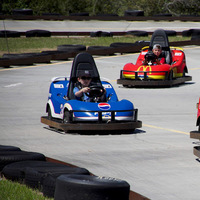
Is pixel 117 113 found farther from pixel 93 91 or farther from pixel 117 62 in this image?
pixel 117 62

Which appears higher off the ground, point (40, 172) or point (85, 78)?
point (85, 78)

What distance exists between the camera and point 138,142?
892 cm

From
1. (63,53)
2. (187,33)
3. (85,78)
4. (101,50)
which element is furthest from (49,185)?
(187,33)

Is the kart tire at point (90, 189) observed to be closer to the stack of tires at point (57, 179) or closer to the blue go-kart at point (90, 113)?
the stack of tires at point (57, 179)

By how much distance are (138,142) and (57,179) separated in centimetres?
406

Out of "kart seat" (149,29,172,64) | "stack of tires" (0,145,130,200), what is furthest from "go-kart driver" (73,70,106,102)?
"kart seat" (149,29,172,64)

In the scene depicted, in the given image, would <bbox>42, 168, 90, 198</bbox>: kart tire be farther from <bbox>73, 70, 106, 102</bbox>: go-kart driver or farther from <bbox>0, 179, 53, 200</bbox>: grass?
<bbox>73, 70, 106, 102</bbox>: go-kart driver

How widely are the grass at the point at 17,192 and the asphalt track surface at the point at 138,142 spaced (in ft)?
3.63

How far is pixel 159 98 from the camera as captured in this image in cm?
1492

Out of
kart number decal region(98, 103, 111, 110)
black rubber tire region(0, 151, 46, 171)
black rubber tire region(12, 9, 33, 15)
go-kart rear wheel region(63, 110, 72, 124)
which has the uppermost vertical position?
black rubber tire region(12, 9, 33, 15)

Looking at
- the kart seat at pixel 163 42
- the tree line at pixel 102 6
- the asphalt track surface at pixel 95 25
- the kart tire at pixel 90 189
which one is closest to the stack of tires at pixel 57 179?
the kart tire at pixel 90 189

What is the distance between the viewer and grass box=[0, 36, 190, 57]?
93.9 ft

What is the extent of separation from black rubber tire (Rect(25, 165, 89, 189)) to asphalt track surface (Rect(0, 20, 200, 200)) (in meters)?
0.73

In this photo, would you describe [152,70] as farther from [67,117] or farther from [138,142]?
[138,142]
